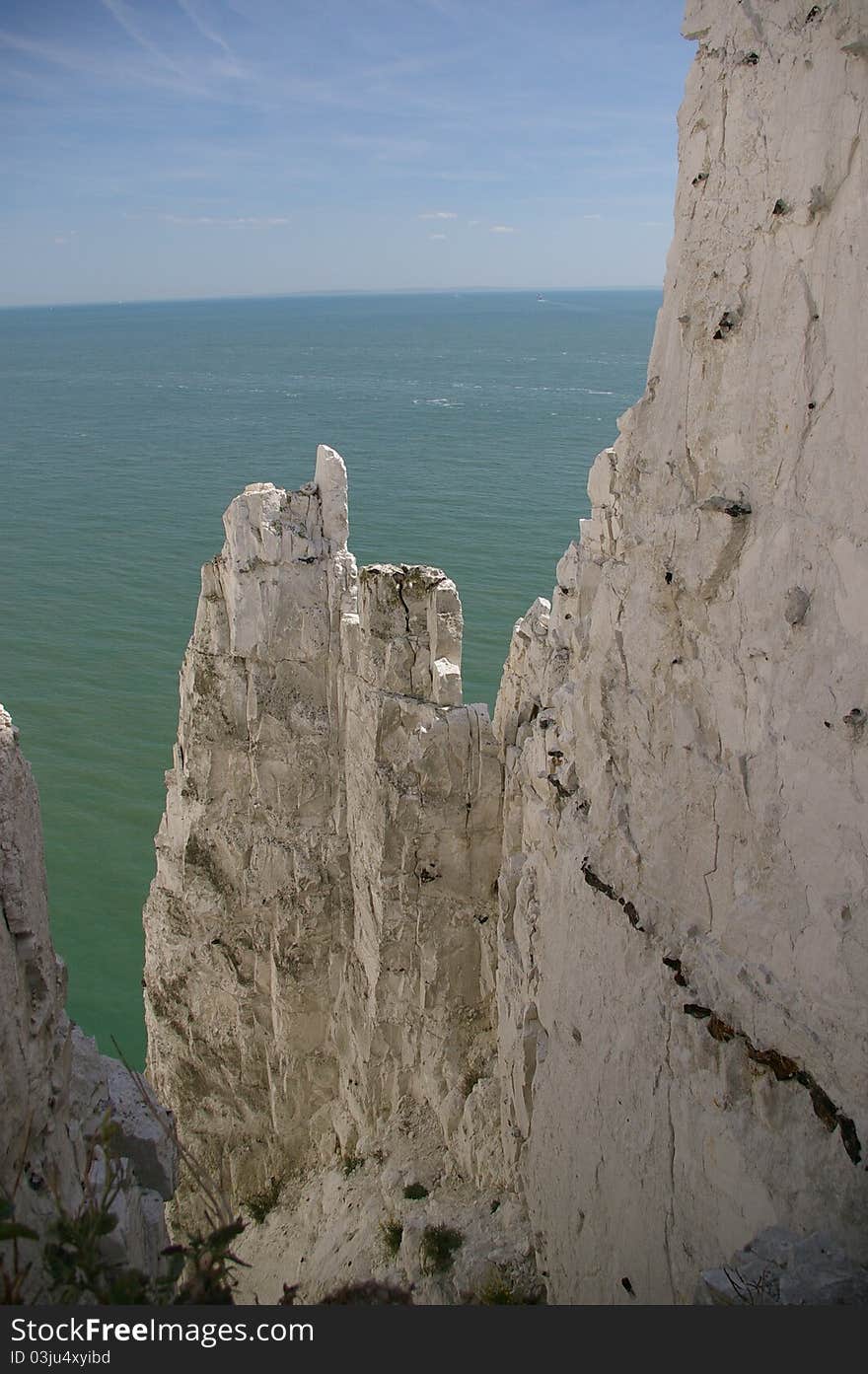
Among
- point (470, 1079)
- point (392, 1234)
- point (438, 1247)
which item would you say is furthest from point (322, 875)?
point (438, 1247)

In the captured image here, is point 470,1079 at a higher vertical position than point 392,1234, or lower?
higher

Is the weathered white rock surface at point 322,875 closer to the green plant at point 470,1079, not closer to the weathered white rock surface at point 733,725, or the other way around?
the green plant at point 470,1079

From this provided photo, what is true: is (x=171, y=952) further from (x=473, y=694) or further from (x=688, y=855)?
(x=473, y=694)

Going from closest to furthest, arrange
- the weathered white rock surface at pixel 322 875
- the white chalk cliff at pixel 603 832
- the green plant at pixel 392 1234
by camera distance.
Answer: the white chalk cliff at pixel 603 832
the green plant at pixel 392 1234
the weathered white rock surface at pixel 322 875

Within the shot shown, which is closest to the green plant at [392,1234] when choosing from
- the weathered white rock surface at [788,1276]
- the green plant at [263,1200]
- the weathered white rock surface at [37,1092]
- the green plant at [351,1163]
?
the green plant at [351,1163]

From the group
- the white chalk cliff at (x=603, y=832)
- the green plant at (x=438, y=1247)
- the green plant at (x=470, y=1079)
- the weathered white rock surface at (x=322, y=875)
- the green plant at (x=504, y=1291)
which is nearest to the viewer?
the white chalk cliff at (x=603, y=832)

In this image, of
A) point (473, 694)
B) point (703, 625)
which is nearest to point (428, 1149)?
point (703, 625)

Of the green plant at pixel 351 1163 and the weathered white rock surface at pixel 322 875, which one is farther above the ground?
the weathered white rock surface at pixel 322 875

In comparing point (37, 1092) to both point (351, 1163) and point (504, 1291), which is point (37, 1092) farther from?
point (351, 1163)
